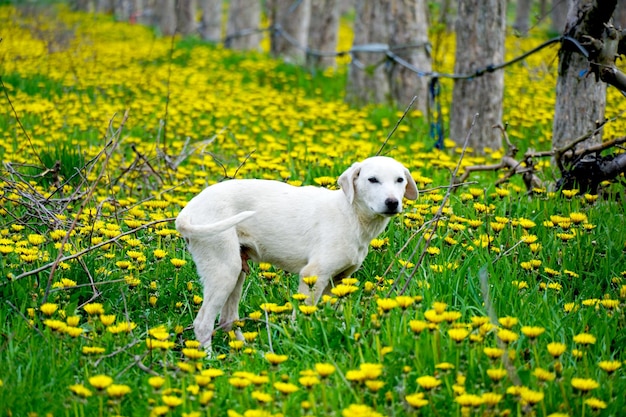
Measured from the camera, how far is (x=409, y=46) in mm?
10016

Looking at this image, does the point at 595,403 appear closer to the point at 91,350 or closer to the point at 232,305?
the point at 91,350

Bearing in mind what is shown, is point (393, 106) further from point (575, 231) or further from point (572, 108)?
point (575, 231)

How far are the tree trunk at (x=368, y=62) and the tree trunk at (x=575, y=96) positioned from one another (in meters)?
3.98

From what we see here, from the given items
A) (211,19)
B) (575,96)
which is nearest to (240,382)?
(575,96)

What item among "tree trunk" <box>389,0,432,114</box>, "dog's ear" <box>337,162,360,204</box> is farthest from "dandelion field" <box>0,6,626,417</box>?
"tree trunk" <box>389,0,432,114</box>

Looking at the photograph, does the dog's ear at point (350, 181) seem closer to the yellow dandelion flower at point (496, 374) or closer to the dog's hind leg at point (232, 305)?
the dog's hind leg at point (232, 305)

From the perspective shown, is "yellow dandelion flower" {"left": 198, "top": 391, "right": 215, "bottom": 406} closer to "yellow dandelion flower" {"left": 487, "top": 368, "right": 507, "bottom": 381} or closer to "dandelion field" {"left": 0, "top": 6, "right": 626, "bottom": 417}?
"dandelion field" {"left": 0, "top": 6, "right": 626, "bottom": 417}

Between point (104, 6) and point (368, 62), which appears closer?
point (368, 62)

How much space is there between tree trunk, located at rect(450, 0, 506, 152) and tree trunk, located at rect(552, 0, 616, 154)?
1.72m

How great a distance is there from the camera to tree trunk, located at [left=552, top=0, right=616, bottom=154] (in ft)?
20.3

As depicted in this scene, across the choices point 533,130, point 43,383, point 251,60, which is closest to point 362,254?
point 43,383

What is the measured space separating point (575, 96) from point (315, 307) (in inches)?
152

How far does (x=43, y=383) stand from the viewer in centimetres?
324

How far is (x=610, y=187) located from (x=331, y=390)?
3691 mm
